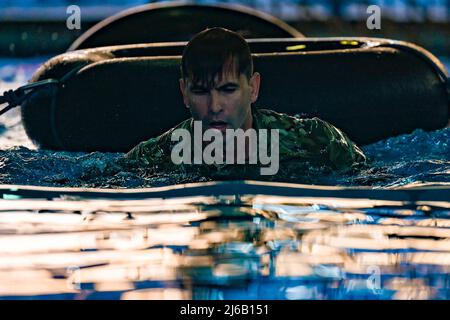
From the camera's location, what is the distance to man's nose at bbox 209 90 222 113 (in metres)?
3.36

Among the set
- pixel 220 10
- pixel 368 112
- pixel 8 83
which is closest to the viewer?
pixel 368 112

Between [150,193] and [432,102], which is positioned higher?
[432,102]

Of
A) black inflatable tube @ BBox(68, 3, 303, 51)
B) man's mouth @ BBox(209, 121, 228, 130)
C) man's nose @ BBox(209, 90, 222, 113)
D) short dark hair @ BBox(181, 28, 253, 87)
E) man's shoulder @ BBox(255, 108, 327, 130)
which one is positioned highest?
black inflatable tube @ BBox(68, 3, 303, 51)

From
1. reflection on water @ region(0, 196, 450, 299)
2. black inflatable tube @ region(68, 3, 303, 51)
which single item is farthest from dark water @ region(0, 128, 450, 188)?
black inflatable tube @ region(68, 3, 303, 51)

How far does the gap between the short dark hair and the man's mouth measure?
125 millimetres

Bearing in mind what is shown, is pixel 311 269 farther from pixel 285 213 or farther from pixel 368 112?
pixel 368 112

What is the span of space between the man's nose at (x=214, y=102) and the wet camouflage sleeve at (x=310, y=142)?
0.37 m

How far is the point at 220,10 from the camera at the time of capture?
6098mm

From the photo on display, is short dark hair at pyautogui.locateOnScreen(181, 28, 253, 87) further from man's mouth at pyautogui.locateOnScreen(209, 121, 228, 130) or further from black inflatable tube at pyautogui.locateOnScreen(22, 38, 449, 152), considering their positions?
black inflatable tube at pyautogui.locateOnScreen(22, 38, 449, 152)

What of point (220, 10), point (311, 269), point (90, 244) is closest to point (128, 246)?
point (90, 244)

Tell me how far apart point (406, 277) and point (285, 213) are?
2.34 ft

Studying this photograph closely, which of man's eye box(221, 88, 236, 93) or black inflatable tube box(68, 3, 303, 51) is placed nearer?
man's eye box(221, 88, 236, 93)

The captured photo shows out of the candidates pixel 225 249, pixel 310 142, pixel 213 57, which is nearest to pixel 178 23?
pixel 310 142

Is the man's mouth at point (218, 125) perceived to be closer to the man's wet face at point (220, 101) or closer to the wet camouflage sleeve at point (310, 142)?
the man's wet face at point (220, 101)
